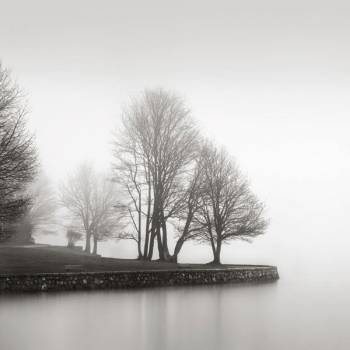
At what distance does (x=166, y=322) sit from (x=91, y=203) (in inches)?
1951

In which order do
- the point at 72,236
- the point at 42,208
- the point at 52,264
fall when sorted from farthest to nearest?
the point at 42,208 → the point at 72,236 → the point at 52,264

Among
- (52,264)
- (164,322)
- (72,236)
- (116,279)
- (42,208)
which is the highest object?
(42,208)

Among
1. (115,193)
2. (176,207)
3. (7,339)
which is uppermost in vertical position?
(115,193)

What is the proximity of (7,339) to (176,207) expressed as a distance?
30708 mm

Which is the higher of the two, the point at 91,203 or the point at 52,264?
the point at 91,203

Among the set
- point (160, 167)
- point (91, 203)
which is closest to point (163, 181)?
point (160, 167)

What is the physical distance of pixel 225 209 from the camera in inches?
2189

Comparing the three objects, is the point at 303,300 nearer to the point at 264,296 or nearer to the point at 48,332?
the point at 264,296

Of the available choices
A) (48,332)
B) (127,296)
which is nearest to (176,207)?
(127,296)

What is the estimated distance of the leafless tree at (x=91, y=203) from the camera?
6888cm

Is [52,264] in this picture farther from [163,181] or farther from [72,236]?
[72,236]

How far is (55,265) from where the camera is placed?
1576 inches

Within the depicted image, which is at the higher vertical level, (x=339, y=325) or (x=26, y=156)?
(x=26, y=156)

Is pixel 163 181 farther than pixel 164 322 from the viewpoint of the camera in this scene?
Yes
